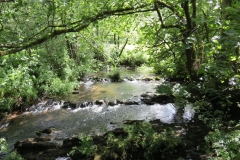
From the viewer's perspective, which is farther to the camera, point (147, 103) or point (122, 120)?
point (147, 103)

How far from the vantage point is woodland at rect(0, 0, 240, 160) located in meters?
3.94

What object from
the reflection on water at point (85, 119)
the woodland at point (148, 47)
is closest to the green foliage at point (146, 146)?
the woodland at point (148, 47)

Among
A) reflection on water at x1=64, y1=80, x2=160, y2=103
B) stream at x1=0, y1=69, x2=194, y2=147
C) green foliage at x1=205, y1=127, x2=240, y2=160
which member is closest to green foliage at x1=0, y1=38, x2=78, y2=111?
stream at x1=0, y1=69, x2=194, y2=147

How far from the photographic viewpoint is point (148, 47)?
5859mm

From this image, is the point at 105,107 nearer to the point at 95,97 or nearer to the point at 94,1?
the point at 95,97

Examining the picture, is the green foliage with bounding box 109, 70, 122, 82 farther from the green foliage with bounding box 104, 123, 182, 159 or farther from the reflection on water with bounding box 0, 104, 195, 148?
the green foliage with bounding box 104, 123, 182, 159

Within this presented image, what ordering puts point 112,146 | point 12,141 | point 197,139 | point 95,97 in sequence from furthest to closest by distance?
point 95,97 → point 12,141 → point 197,139 → point 112,146

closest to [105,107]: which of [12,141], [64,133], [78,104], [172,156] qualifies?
[78,104]

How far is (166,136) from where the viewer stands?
5.76 meters

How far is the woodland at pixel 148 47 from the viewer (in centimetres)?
394

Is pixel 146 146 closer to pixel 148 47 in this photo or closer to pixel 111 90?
pixel 148 47

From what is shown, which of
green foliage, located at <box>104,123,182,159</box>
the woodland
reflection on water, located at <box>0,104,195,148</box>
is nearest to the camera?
the woodland

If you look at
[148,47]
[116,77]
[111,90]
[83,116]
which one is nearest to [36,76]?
[83,116]

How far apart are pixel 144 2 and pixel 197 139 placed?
425 cm
